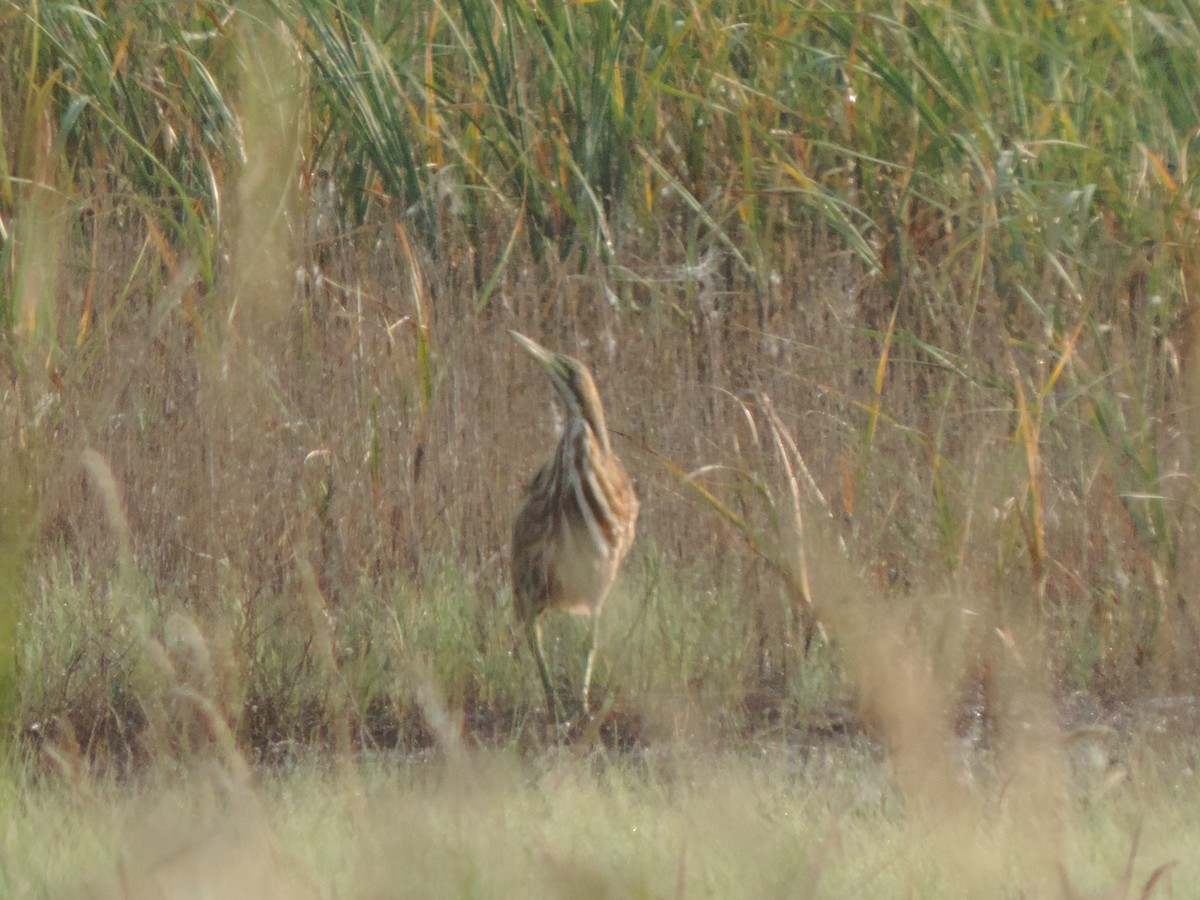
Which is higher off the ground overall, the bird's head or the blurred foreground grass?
the bird's head

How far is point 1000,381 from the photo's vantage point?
447 centimetres

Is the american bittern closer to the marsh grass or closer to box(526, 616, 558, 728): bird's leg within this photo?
box(526, 616, 558, 728): bird's leg

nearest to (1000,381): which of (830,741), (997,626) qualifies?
(997,626)

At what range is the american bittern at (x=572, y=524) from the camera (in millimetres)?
3902

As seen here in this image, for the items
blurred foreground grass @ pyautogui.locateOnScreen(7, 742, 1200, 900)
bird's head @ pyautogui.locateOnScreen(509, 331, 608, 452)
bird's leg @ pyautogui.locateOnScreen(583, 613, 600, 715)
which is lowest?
bird's leg @ pyautogui.locateOnScreen(583, 613, 600, 715)

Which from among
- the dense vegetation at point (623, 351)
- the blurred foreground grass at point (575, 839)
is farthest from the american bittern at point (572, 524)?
the blurred foreground grass at point (575, 839)

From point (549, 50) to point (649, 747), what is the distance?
236 cm

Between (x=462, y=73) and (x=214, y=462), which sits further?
(x=462, y=73)

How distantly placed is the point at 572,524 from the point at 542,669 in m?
0.31

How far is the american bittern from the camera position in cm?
390

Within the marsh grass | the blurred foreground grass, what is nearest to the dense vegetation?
the marsh grass

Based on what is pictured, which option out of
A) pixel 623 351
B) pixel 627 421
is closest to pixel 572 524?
pixel 627 421

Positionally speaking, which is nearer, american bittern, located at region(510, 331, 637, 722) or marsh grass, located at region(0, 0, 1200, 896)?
marsh grass, located at region(0, 0, 1200, 896)

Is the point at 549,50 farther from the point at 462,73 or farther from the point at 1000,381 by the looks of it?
the point at 1000,381
